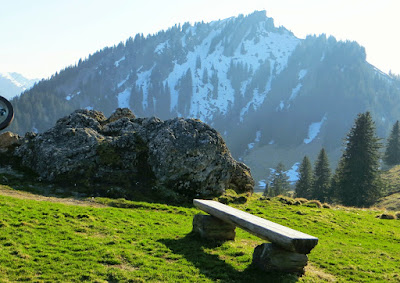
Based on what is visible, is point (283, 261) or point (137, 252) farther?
point (137, 252)

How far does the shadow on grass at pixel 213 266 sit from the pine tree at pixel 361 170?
4564 cm

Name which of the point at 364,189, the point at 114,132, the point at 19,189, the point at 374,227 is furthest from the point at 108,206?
the point at 364,189

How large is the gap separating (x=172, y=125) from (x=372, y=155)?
1571 inches

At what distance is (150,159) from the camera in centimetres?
2542

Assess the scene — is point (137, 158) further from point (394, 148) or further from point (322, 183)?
point (394, 148)

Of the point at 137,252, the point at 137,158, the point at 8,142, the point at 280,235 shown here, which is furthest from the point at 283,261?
the point at 8,142

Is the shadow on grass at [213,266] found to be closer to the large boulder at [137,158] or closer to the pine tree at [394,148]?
the large boulder at [137,158]

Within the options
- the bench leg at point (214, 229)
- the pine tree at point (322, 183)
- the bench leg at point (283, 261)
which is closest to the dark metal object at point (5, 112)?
the bench leg at point (214, 229)

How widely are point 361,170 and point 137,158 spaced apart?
40598mm

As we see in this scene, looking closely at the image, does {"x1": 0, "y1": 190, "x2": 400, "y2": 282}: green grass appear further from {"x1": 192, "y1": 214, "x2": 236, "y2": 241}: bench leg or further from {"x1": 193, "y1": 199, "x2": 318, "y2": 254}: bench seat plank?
{"x1": 193, "y1": 199, "x2": 318, "y2": 254}: bench seat plank

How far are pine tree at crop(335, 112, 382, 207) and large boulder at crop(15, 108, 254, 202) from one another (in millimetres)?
33506

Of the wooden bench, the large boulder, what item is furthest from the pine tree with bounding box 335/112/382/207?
the wooden bench

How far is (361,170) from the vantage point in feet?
168

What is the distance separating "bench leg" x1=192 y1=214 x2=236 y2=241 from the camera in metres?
12.8
